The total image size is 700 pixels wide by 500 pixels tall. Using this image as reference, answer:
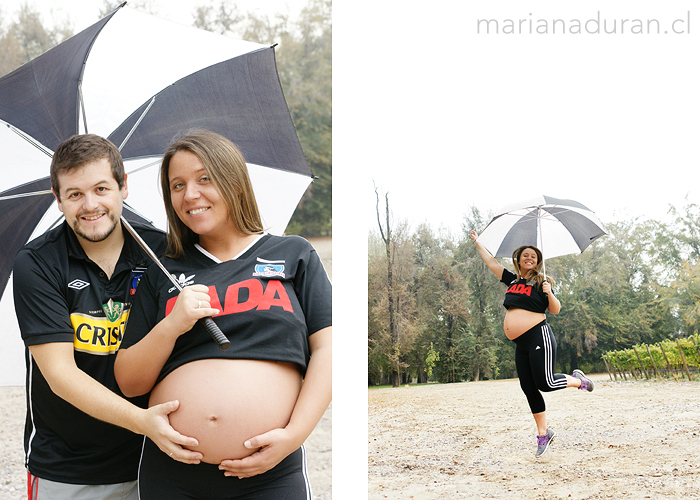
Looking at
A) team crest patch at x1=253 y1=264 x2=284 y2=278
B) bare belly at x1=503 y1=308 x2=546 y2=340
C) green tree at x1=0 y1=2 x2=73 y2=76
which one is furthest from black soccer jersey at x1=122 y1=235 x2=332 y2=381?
green tree at x1=0 y1=2 x2=73 y2=76

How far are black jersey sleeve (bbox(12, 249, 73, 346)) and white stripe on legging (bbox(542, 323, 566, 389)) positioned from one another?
2134 millimetres

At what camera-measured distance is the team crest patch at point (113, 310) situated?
1.62 metres

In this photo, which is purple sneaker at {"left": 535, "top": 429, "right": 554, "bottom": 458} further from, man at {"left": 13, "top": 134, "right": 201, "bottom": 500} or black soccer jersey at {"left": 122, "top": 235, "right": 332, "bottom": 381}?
man at {"left": 13, "top": 134, "right": 201, "bottom": 500}

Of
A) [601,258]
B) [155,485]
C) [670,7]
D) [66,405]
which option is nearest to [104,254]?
[66,405]

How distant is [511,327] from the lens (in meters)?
2.72

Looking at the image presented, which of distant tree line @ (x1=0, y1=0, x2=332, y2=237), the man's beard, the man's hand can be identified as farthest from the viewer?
distant tree line @ (x1=0, y1=0, x2=332, y2=237)

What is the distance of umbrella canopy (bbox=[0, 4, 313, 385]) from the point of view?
1697 mm

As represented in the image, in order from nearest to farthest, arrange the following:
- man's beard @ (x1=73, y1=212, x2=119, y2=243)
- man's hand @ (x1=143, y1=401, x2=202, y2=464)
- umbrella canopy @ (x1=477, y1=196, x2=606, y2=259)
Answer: man's hand @ (x1=143, y1=401, x2=202, y2=464)
man's beard @ (x1=73, y1=212, x2=119, y2=243)
umbrella canopy @ (x1=477, y1=196, x2=606, y2=259)

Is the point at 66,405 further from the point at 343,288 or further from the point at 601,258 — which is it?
the point at 601,258

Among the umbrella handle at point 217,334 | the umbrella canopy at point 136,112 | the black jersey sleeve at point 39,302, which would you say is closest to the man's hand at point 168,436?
the umbrella handle at point 217,334

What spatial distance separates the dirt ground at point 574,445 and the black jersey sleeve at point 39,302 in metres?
2.16

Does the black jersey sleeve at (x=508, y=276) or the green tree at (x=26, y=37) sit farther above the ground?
the green tree at (x=26, y=37)

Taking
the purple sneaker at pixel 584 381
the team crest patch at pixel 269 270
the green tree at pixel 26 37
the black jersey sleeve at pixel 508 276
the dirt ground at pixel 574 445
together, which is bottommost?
the dirt ground at pixel 574 445

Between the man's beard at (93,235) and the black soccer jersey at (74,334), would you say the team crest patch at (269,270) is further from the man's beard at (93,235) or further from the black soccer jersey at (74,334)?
the man's beard at (93,235)
